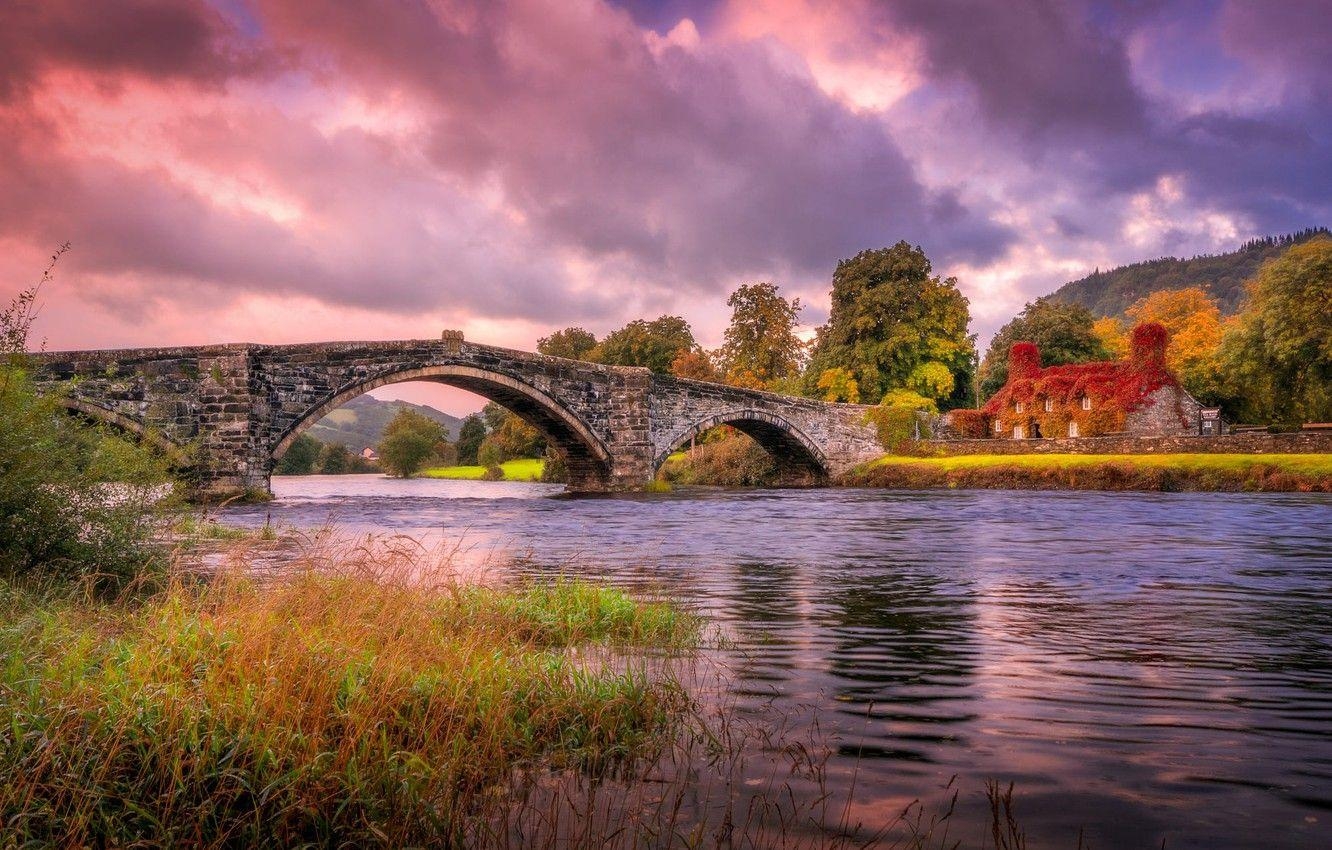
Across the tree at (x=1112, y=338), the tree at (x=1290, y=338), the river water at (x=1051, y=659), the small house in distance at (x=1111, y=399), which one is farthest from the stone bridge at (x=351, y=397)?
the tree at (x=1112, y=338)

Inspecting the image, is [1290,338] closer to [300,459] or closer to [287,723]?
[287,723]

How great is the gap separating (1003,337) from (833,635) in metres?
68.3

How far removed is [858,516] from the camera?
22.4 m

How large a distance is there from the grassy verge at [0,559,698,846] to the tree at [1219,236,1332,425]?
48.3m

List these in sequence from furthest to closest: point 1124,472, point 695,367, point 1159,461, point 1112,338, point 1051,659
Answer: point 1112,338, point 695,367, point 1159,461, point 1124,472, point 1051,659

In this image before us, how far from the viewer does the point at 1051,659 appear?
6.08 meters

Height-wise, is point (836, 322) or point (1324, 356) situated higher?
point (836, 322)

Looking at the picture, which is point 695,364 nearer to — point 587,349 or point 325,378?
point 587,349

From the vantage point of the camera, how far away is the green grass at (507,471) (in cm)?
6267

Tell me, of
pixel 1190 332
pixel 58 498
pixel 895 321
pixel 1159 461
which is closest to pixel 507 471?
pixel 895 321

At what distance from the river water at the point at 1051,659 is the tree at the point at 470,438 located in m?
71.9

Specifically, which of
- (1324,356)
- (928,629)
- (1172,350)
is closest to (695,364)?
(1172,350)

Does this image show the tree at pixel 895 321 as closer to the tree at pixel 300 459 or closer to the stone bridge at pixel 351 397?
the stone bridge at pixel 351 397

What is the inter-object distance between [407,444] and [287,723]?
260 ft
